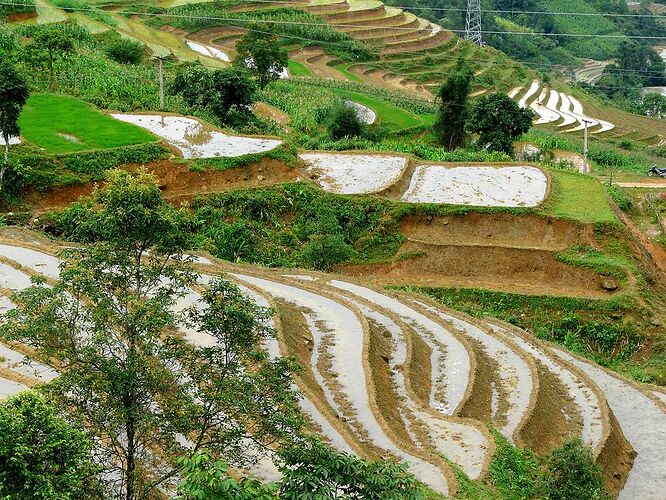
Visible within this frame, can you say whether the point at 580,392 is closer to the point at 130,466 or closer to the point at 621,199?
the point at 130,466

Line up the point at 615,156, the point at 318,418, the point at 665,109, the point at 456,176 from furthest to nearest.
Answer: the point at 665,109, the point at 615,156, the point at 456,176, the point at 318,418

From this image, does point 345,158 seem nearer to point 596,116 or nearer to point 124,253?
point 124,253

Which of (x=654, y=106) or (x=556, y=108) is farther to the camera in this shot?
(x=654, y=106)

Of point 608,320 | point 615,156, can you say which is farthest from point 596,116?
point 608,320

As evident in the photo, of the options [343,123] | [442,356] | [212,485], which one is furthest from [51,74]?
[212,485]

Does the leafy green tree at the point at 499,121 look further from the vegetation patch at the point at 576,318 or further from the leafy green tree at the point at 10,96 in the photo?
the leafy green tree at the point at 10,96

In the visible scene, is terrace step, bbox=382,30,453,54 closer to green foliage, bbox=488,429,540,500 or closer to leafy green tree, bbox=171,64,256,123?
leafy green tree, bbox=171,64,256,123

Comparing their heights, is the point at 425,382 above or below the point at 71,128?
below

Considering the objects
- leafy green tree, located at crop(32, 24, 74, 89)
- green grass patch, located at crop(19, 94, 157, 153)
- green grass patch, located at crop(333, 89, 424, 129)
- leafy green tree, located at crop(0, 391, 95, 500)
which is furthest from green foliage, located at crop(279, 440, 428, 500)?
green grass patch, located at crop(333, 89, 424, 129)
